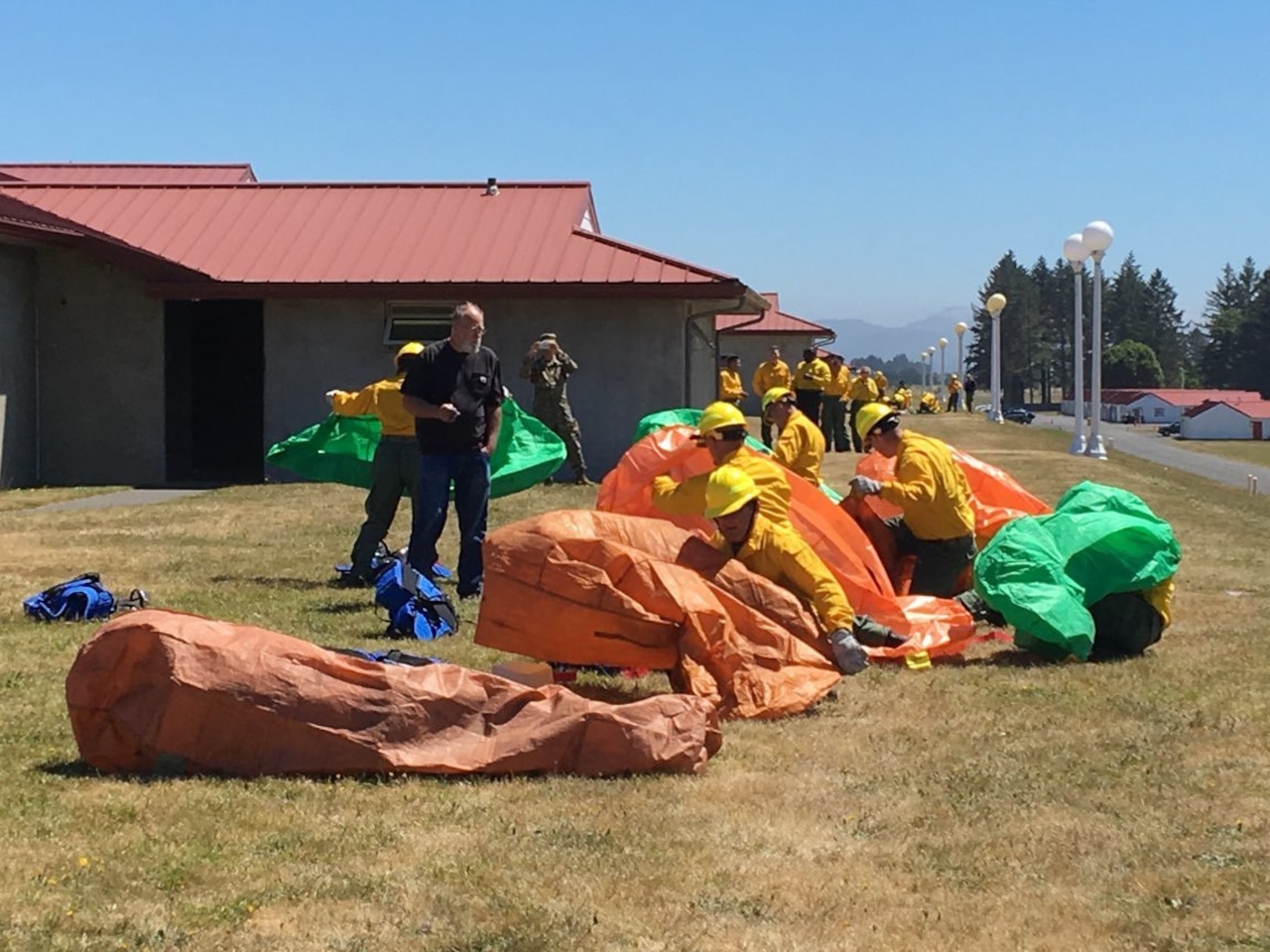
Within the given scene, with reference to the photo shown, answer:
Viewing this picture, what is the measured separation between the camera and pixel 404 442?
34.3 feet

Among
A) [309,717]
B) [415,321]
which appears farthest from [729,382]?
[309,717]

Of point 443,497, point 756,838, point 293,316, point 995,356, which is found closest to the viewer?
point 756,838

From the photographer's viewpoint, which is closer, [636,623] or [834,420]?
[636,623]

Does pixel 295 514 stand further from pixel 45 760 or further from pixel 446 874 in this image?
pixel 446 874

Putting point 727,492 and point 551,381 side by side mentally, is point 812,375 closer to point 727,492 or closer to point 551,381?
point 551,381

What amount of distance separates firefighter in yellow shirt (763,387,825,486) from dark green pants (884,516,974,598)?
1303mm

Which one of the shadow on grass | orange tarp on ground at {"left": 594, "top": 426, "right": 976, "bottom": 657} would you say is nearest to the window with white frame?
the shadow on grass

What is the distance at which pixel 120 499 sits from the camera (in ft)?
57.5

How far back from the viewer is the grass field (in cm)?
414

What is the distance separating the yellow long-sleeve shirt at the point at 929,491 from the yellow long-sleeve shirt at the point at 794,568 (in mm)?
1730

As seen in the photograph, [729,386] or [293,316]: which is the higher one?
[293,316]

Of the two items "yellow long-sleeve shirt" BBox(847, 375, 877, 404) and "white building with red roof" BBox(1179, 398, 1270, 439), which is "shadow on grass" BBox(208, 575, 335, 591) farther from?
"white building with red roof" BBox(1179, 398, 1270, 439)

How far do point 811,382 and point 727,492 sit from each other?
1676 cm

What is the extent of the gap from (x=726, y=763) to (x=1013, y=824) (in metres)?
1.21
